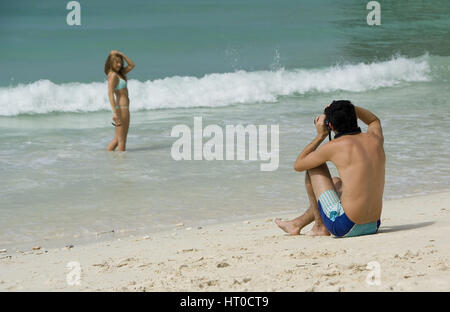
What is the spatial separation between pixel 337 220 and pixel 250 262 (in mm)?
923

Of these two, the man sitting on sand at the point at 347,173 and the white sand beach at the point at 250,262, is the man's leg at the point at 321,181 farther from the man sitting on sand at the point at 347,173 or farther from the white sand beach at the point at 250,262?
the white sand beach at the point at 250,262

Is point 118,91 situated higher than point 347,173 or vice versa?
point 118,91

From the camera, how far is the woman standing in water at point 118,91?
1062 centimetres

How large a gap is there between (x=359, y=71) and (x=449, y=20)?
14.0 meters

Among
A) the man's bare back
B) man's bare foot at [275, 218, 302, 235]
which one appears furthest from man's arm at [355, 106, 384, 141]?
man's bare foot at [275, 218, 302, 235]

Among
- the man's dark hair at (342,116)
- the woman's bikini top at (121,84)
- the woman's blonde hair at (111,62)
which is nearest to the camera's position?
the man's dark hair at (342,116)

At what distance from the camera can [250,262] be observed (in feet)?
16.3

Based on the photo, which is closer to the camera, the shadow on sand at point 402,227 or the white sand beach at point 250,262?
the white sand beach at point 250,262

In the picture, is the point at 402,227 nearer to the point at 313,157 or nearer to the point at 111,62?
the point at 313,157

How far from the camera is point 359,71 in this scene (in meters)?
21.6

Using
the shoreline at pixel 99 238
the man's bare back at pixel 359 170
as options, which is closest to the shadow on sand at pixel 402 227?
the man's bare back at pixel 359 170

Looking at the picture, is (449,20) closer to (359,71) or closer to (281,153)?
(359,71)

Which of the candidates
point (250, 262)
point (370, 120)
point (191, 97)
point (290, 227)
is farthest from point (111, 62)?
point (191, 97)

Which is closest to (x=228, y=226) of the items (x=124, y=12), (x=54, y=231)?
(x=54, y=231)
